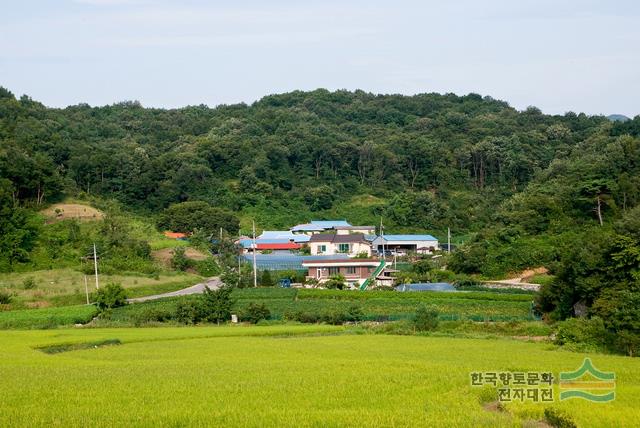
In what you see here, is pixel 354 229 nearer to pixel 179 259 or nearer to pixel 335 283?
pixel 335 283

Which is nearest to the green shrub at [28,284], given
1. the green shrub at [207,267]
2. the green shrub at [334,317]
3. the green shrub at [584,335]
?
the green shrub at [207,267]

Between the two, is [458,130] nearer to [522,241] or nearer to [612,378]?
[522,241]

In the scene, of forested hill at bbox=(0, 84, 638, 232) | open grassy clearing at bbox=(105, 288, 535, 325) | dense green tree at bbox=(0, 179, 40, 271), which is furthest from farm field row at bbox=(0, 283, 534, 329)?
forested hill at bbox=(0, 84, 638, 232)

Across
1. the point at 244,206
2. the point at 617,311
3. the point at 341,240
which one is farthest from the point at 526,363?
the point at 244,206

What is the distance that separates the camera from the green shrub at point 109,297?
127 feet

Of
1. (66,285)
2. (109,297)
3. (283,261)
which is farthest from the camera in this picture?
(283,261)

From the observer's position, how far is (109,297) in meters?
38.8

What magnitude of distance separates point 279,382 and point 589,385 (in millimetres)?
6433

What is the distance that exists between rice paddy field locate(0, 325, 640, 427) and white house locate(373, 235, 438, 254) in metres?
34.9

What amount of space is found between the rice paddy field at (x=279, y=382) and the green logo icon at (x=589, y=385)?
1.14 feet

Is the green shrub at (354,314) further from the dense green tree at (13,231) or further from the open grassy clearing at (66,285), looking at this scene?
the dense green tree at (13,231)

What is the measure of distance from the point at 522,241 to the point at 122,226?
28.8 m

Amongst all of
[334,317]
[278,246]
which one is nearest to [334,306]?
[334,317]

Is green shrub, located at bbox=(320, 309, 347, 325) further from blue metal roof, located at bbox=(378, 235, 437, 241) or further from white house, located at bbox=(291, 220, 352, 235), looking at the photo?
white house, located at bbox=(291, 220, 352, 235)
